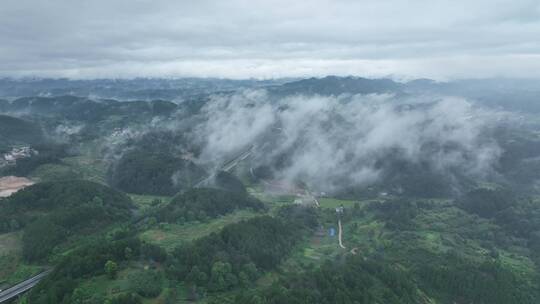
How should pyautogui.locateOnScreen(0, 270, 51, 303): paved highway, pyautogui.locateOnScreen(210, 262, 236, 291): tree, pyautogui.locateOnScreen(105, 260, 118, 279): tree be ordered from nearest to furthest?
pyautogui.locateOnScreen(105, 260, 118, 279): tree, pyautogui.locateOnScreen(210, 262, 236, 291): tree, pyautogui.locateOnScreen(0, 270, 51, 303): paved highway

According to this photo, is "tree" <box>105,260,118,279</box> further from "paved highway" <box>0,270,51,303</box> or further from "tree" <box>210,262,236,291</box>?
"paved highway" <box>0,270,51,303</box>

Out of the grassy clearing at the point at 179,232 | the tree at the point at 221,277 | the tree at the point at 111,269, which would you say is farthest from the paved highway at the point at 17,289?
the tree at the point at 221,277

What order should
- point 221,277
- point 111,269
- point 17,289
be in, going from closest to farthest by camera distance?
1. point 111,269
2. point 221,277
3. point 17,289

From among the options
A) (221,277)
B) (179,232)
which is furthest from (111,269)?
(179,232)

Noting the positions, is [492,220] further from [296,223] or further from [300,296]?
[300,296]

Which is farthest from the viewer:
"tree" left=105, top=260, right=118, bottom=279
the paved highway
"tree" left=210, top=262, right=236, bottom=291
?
the paved highway

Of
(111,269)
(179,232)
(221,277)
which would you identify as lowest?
(179,232)

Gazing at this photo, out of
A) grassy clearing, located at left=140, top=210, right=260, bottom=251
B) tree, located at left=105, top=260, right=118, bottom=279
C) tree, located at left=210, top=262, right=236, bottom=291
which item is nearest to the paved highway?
tree, located at left=105, top=260, right=118, bottom=279

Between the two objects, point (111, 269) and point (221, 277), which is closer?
point (111, 269)

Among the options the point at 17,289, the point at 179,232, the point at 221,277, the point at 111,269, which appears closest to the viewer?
the point at 111,269

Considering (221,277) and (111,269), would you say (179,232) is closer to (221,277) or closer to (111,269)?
(221,277)
